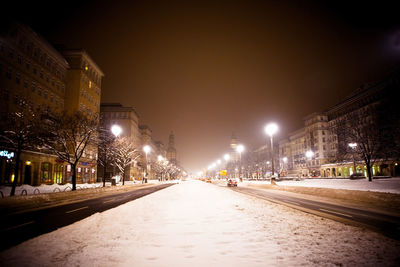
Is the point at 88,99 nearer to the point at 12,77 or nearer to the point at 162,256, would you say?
the point at 12,77

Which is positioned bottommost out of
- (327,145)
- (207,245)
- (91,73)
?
(207,245)

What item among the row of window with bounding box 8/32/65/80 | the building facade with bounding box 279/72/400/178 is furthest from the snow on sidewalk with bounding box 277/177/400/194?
the row of window with bounding box 8/32/65/80

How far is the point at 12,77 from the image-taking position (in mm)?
41438

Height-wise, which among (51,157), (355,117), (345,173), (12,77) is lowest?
(345,173)

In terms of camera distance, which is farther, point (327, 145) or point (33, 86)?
point (327, 145)

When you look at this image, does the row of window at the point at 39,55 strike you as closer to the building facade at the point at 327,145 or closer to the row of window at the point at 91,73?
the row of window at the point at 91,73

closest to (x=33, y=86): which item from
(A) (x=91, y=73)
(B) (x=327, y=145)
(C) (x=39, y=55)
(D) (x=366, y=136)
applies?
(C) (x=39, y=55)

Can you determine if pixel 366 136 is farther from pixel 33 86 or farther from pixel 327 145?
pixel 327 145

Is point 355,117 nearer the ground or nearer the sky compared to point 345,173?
nearer the sky

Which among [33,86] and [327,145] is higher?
[33,86]

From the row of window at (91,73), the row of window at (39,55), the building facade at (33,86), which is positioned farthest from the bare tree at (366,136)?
the row of window at (91,73)

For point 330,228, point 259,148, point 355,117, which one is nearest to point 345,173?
point 355,117

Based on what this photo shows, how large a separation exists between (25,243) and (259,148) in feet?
570

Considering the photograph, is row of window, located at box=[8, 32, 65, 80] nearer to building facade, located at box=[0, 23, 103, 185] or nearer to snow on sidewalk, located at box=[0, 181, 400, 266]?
building facade, located at box=[0, 23, 103, 185]
